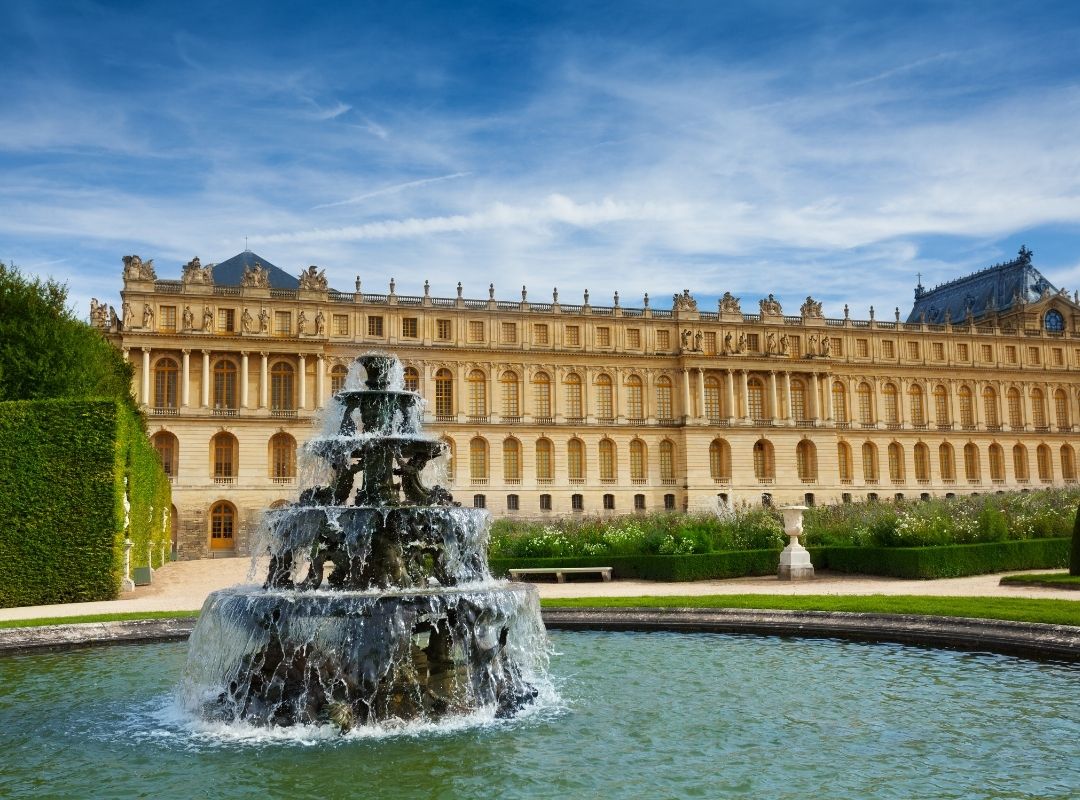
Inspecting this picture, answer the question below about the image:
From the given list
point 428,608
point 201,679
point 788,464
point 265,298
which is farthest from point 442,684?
point 788,464

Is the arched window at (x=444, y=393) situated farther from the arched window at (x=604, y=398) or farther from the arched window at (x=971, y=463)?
the arched window at (x=971, y=463)

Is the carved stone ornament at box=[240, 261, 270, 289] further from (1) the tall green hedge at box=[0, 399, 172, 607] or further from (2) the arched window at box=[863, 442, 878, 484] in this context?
(2) the arched window at box=[863, 442, 878, 484]

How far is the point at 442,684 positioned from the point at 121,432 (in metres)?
15.2

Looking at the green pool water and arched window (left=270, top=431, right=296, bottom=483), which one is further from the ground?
arched window (left=270, top=431, right=296, bottom=483)

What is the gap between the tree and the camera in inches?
1107

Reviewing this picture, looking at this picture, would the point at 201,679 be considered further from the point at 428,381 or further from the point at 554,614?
the point at 428,381

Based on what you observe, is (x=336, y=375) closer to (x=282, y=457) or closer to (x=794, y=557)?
(x=282, y=457)

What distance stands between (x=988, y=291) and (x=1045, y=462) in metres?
12.7

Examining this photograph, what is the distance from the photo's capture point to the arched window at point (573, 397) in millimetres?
55594

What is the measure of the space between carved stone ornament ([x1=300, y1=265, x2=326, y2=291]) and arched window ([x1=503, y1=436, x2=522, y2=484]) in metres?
13.0

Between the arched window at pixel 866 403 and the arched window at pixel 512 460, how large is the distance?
74.7 feet

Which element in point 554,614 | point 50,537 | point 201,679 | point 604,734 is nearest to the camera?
point 604,734

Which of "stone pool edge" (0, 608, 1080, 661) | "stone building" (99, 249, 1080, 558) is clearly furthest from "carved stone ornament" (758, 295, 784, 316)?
"stone pool edge" (0, 608, 1080, 661)

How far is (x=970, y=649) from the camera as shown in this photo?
40.0 ft
